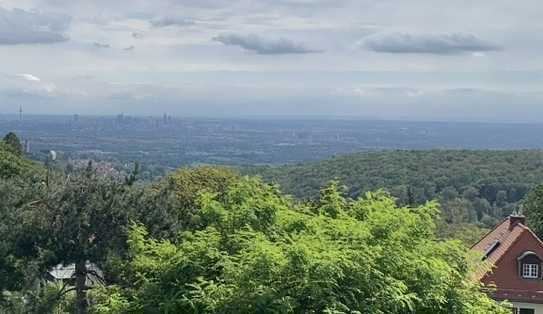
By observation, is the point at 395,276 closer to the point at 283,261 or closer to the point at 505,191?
the point at 283,261

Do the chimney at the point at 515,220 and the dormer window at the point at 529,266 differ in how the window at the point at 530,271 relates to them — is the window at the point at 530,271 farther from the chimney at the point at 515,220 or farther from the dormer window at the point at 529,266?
the chimney at the point at 515,220

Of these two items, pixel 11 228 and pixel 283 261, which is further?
pixel 11 228

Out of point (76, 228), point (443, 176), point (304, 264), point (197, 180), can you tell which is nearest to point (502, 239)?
point (197, 180)

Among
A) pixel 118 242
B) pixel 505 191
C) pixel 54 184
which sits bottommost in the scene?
pixel 505 191

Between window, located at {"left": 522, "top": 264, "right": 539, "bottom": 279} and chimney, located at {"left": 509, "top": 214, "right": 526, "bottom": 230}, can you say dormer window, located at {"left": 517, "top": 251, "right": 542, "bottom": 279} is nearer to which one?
window, located at {"left": 522, "top": 264, "right": 539, "bottom": 279}

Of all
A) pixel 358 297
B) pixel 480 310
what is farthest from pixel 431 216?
pixel 358 297

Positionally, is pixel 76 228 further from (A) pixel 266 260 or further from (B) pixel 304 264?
(B) pixel 304 264

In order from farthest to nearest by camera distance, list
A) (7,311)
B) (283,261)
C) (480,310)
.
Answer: (7,311) → (480,310) → (283,261)
